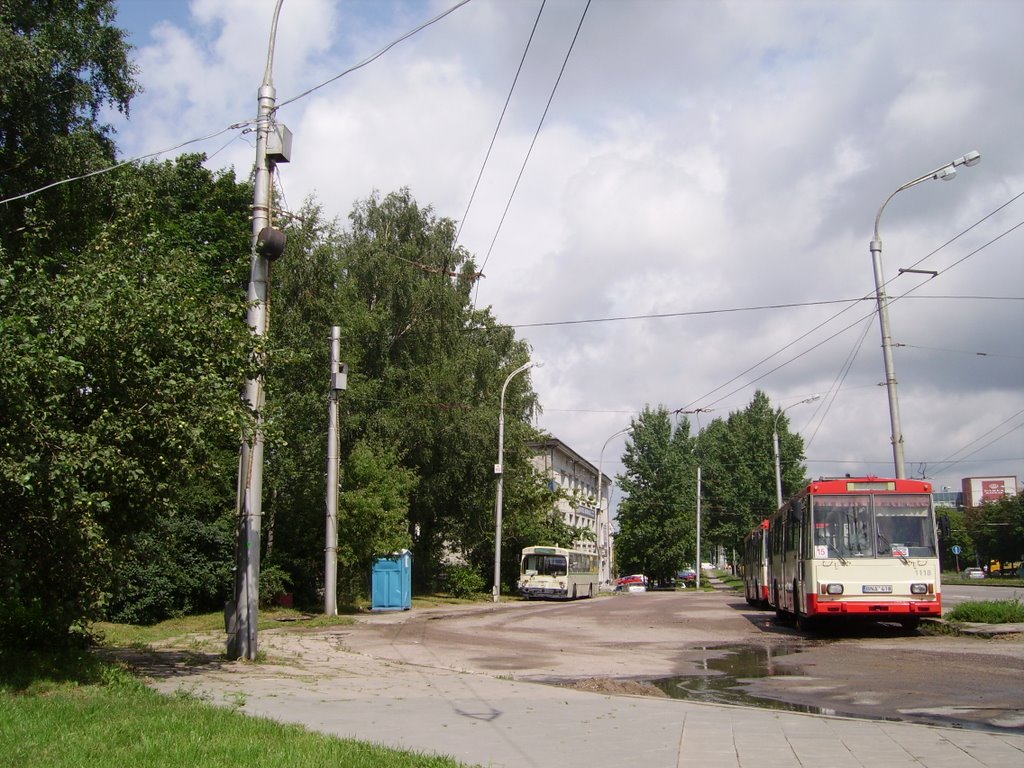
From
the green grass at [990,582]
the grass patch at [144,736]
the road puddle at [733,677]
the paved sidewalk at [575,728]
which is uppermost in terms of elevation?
the grass patch at [144,736]

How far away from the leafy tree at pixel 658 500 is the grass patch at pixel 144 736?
226 feet

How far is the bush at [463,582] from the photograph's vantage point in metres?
42.1

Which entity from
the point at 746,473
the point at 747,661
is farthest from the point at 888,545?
the point at 746,473

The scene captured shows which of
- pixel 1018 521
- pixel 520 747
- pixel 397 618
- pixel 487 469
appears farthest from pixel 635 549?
pixel 520 747

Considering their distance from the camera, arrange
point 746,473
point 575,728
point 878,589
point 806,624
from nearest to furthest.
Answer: point 575,728, point 878,589, point 806,624, point 746,473

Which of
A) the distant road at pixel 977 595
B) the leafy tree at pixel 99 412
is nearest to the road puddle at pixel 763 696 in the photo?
the leafy tree at pixel 99 412

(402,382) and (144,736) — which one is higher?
(402,382)

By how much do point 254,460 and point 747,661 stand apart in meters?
8.05

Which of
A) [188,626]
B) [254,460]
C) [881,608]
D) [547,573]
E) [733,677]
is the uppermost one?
[254,460]

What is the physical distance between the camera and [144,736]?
6.72m

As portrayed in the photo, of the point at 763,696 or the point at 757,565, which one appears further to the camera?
the point at 757,565

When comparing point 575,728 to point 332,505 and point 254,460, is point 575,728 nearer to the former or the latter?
point 254,460

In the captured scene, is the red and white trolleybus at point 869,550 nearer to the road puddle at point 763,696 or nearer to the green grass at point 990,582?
the road puddle at point 763,696

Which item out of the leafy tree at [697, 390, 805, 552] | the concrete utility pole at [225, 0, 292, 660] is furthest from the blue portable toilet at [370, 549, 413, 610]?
the leafy tree at [697, 390, 805, 552]
